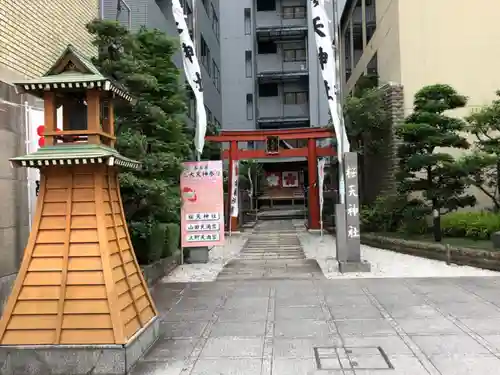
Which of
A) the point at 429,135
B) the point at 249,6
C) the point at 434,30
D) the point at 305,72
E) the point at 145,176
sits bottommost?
the point at 145,176

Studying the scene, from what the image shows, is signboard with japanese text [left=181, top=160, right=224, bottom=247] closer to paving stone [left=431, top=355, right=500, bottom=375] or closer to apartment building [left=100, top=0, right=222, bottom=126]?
apartment building [left=100, top=0, right=222, bottom=126]

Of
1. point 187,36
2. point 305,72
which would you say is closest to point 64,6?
point 187,36

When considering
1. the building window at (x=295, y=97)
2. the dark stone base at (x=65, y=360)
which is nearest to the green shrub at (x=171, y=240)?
the dark stone base at (x=65, y=360)

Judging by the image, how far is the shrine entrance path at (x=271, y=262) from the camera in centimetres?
1136

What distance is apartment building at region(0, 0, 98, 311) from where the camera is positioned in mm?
7625

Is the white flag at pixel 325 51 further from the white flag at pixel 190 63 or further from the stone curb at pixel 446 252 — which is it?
the stone curb at pixel 446 252

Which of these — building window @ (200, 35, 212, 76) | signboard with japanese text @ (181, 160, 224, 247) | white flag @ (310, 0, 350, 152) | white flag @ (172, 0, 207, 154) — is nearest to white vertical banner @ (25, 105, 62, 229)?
signboard with japanese text @ (181, 160, 224, 247)

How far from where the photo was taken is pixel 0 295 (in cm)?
733

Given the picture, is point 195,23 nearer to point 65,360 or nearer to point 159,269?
point 159,269

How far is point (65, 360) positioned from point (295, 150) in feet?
59.3

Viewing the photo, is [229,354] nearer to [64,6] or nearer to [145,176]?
[145,176]

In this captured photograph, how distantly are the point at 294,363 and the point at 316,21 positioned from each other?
322 inches

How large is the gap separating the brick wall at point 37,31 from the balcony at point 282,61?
26597 mm

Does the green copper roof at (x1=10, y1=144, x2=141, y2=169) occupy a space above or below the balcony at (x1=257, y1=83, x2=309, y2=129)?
below
